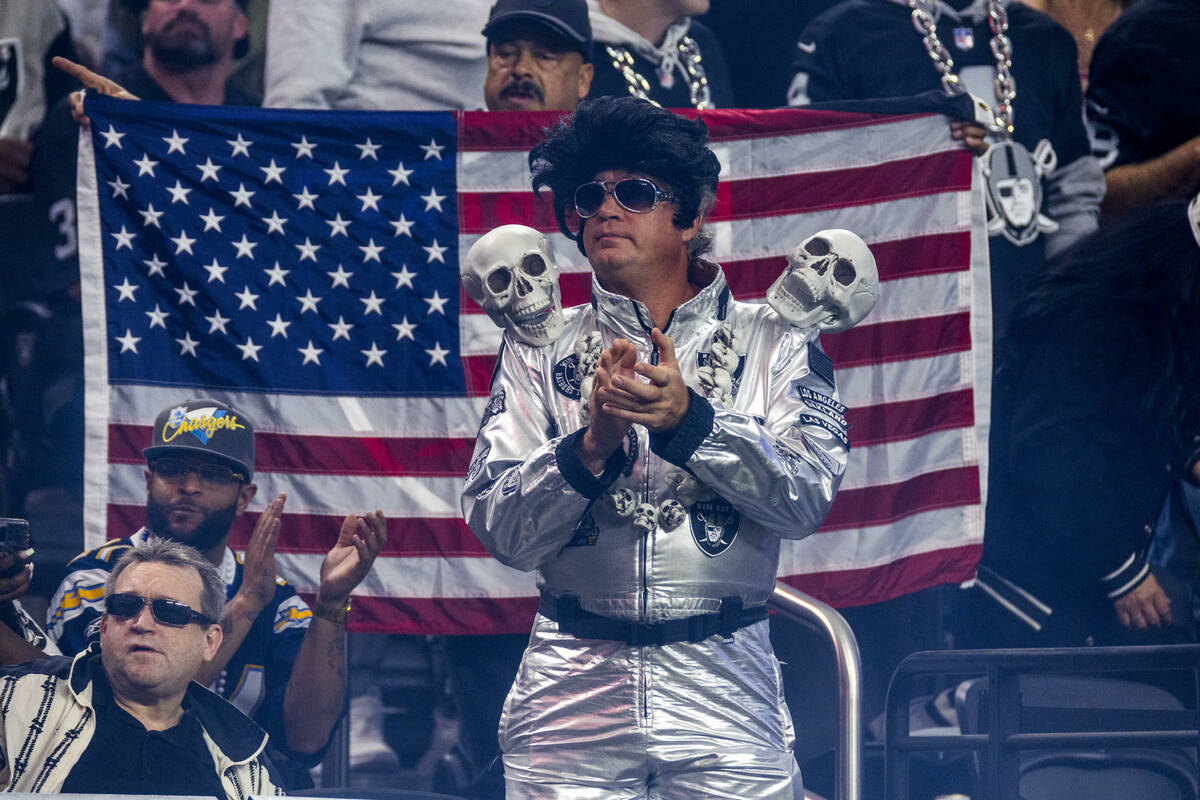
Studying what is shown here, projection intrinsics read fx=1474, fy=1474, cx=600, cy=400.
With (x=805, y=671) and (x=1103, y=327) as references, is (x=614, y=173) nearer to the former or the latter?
(x=805, y=671)

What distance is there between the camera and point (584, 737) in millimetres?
2631

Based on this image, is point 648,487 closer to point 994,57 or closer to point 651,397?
point 651,397

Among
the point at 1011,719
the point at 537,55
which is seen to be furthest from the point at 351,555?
the point at 537,55

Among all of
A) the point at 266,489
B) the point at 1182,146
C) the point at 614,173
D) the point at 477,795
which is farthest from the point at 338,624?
the point at 1182,146

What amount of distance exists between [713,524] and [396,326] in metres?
2.07

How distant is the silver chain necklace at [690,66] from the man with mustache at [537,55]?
224mm

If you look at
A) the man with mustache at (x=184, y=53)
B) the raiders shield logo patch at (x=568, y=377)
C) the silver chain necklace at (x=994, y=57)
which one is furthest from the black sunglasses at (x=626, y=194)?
the man with mustache at (x=184, y=53)

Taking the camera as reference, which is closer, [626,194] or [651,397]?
[651,397]

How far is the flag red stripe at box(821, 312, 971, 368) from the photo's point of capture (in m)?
4.70

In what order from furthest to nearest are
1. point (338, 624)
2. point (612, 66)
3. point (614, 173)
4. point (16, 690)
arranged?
1. point (612, 66)
2. point (338, 624)
3. point (16, 690)
4. point (614, 173)

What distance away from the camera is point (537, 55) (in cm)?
457

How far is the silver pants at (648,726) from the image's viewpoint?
2.61 meters

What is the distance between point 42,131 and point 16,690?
2.48m

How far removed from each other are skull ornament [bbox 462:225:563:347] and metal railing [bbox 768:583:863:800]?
104 cm
